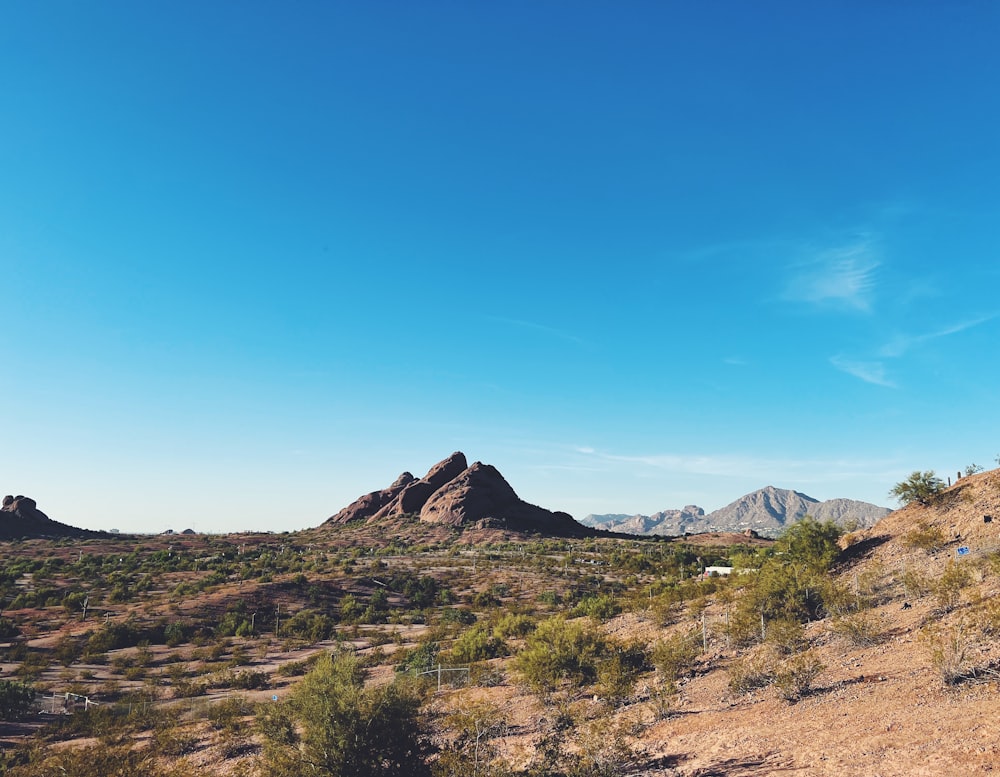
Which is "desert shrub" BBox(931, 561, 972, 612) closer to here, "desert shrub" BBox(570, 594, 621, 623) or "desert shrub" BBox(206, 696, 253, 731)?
"desert shrub" BBox(570, 594, 621, 623)

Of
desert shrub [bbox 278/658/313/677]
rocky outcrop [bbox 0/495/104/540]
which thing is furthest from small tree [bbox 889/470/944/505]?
rocky outcrop [bbox 0/495/104/540]

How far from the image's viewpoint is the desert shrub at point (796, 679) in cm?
1545

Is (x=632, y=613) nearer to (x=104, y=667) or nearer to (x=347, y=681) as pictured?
(x=347, y=681)

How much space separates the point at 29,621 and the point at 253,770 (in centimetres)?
4319

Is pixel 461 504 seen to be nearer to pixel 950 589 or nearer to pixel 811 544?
pixel 811 544

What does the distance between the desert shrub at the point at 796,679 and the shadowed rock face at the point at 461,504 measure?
107m

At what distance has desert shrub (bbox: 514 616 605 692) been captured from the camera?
21.5 metres

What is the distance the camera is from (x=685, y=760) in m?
13.4

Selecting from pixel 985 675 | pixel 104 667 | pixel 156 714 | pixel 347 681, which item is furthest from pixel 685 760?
pixel 104 667

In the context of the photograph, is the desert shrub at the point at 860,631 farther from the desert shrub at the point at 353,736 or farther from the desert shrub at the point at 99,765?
the desert shrub at the point at 99,765

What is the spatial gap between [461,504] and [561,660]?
109459 mm

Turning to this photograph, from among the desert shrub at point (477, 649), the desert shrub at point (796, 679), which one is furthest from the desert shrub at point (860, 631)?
the desert shrub at point (477, 649)

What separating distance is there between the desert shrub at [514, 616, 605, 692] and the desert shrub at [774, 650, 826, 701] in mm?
7270

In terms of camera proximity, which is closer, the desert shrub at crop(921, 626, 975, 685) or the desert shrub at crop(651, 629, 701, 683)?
the desert shrub at crop(921, 626, 975, 685)
